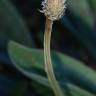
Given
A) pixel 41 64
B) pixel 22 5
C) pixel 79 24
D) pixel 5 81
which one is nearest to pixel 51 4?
pixel 41 64

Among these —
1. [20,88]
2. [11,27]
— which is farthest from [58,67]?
[11,27]

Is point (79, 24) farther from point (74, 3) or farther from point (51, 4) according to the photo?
point (51, 4)

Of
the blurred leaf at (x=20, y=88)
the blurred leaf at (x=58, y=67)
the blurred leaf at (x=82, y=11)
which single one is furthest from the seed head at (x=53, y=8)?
the blurred leaf at (x=82, y=11)

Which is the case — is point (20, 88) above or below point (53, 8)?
above

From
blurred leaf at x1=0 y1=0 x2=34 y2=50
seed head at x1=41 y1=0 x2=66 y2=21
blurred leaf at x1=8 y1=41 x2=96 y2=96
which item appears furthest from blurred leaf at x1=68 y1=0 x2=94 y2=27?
seed head at x1=41 y1=0 x2=66 y2=21

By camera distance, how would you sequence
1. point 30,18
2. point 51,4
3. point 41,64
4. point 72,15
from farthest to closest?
point 30,18, point 72,15, point 41,64, point 51,4

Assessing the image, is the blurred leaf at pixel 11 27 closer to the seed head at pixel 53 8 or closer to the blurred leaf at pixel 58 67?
the blurred leaf at pixel 58 67

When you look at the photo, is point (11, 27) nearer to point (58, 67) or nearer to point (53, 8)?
point (58, 67)
